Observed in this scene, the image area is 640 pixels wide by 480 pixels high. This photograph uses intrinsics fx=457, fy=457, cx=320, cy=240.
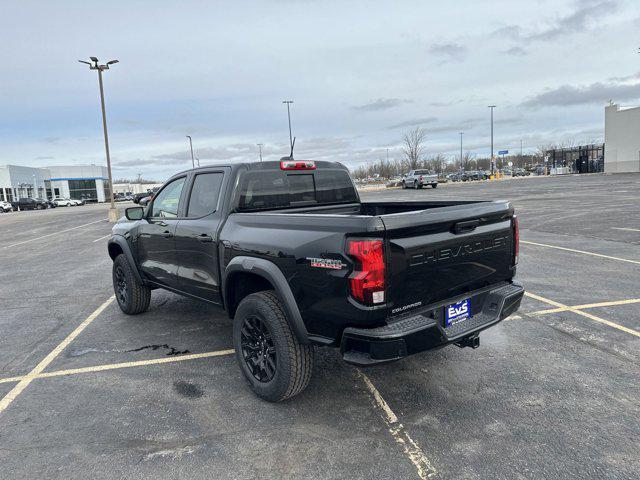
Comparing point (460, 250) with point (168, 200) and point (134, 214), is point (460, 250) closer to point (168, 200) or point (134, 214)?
point (168, 200)

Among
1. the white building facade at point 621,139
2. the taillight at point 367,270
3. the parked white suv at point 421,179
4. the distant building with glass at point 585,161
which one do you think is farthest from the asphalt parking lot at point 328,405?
the distant building with glass at point 585,161

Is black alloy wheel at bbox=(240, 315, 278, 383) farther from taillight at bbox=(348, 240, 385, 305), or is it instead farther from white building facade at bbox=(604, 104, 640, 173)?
white building facade at bbox=(604, 104, 640, 173)

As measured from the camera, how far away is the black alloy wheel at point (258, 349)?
3.57 m

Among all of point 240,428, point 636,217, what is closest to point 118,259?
point 240,428

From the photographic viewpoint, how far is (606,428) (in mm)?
3035

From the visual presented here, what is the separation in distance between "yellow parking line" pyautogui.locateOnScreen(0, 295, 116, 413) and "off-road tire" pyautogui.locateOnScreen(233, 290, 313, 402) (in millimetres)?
2127

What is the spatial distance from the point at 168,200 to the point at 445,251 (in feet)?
10.7

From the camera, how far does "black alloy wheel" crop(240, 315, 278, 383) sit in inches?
140

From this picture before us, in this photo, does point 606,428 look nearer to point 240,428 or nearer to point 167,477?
point 240,428

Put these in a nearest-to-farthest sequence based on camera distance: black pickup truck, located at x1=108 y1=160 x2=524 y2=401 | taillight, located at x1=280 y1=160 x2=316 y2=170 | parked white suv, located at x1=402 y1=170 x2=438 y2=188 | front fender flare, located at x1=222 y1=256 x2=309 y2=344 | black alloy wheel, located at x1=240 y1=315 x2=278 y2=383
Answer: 1. black pickup truck, located at x1=108 y1=160 x2=524 y2=401
2. front fender flare, located at x1=222 y1=256 x2=309 y2=344
3. black alloy wheel, located at x1=240 y1=315 x2=278 y2=383
4. taillight, located at x1=280 y1=160 x2=316 y2=170
5. parked white suv, located at x1=402 y1=170 x2=438 y2=188

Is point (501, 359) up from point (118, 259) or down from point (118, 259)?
down

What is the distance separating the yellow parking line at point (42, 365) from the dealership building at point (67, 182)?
3241 inches

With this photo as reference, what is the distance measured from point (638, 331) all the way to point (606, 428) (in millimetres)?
2179

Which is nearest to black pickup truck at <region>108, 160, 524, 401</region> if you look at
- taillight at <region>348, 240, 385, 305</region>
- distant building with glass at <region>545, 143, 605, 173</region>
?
taillight at <region>348, 240, 385, 305</region>
